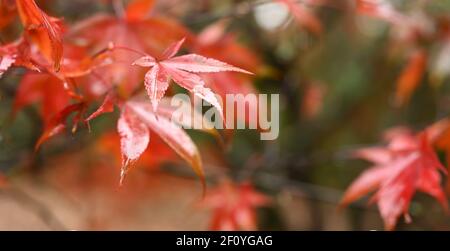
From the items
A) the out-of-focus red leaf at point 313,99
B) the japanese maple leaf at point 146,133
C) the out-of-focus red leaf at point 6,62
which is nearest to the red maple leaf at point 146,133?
the japanese maple leaf at point 146,133

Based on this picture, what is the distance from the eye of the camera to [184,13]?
165cm

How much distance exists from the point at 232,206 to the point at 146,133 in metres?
0.67

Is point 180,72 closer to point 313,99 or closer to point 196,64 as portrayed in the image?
point 196,64

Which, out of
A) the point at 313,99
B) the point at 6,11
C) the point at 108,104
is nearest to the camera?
the point at 108,104

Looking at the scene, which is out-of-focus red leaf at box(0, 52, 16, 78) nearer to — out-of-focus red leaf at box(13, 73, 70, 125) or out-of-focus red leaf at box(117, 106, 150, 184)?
out-of-focus red leaf at box(117, 106, 150, 184)

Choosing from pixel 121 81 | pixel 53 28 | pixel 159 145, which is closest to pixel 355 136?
pixel 159 145

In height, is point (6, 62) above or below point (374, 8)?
below

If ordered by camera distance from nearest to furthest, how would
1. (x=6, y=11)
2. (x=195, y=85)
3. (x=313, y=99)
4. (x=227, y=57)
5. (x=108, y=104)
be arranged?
1. (x=195, y=85)
2. (x=108, y=104)
3. (x=6, y=11)
4. (x=227, y=57)
5. (x=313, y=99)

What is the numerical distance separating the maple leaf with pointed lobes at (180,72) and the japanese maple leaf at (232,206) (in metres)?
0.61

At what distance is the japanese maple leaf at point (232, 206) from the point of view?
47.6 inches

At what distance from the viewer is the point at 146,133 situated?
2.13 feet

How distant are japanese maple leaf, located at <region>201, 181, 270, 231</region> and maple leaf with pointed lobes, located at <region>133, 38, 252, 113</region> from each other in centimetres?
61

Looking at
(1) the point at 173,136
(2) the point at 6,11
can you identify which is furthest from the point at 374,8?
(2) the point at 6,11

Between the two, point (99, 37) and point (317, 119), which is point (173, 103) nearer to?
point (99, 37)
